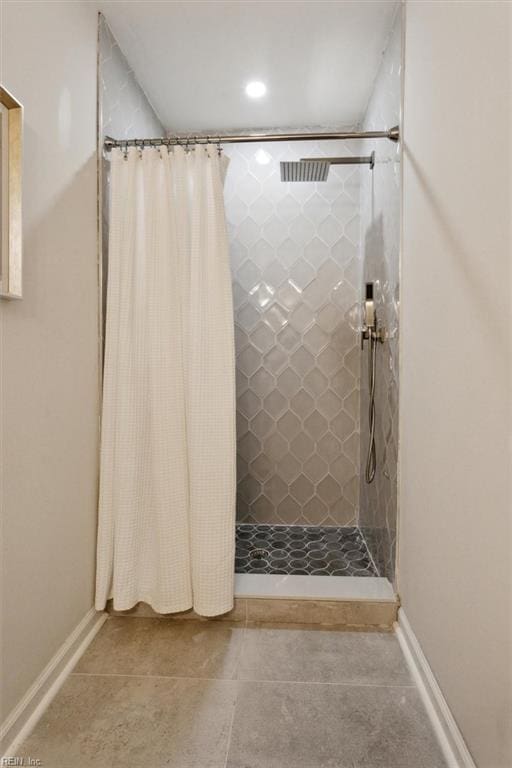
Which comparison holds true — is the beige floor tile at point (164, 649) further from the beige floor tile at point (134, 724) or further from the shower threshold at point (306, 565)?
the shower threshold at point (306, 565)

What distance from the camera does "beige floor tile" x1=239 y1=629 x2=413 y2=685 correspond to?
5.16 ft

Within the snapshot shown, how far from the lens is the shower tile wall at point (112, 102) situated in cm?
193

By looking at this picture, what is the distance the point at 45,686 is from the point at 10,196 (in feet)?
4.60

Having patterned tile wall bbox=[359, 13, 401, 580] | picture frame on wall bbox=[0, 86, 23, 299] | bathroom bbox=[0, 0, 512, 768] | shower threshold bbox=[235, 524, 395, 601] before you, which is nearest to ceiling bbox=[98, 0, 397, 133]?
bathroom bbox=[0, 0, 512, 768]

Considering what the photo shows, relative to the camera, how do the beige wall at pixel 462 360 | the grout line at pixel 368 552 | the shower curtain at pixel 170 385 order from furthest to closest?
1. the grout line at pixel 368 552
2. the shower curtain at pixel 170 385
3. the beige wall at pixel 462 360

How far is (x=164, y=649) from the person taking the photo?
1.72 m

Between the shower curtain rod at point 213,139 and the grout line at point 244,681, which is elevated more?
the shower curtain rod at point 213,139

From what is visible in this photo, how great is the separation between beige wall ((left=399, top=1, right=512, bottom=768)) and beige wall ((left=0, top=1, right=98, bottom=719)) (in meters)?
1.17

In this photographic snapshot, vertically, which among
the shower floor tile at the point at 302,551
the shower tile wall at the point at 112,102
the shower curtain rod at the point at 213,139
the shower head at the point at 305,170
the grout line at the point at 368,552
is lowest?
the shower floor tile at the point at 302,551

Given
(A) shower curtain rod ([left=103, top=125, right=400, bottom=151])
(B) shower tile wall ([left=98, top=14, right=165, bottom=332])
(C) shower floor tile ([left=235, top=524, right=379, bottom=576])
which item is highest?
(B) shower tile wall ([left=98, top=14, right=165, bottom=332])

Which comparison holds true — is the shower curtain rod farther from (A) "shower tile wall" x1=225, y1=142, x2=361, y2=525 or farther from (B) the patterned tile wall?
(A) "shower tile wall" x1=225, y1=142, x2=361, y2=525

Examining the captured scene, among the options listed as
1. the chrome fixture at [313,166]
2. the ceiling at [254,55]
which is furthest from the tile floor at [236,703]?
the ceiling at [254,55]

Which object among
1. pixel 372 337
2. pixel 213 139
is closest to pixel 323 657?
pixel 372 337

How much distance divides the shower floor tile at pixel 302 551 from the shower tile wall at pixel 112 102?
1393 mm
